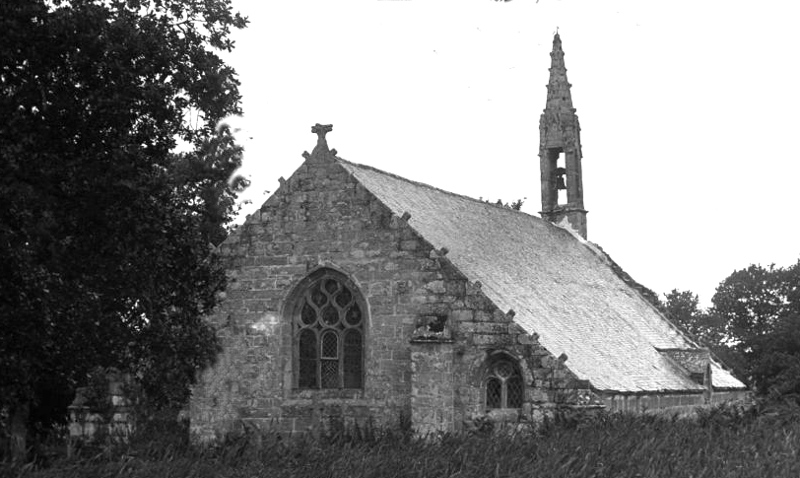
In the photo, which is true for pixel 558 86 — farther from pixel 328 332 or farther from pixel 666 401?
pixel 328 332

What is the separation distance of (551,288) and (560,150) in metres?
11.5

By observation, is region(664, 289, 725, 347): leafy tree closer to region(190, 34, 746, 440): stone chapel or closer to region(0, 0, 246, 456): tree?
region(190, 34, 746, 440): stone chapel

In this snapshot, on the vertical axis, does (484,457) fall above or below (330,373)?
below

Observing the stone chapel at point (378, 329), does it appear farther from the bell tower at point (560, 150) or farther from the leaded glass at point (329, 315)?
the bell tower at point (560, 150)

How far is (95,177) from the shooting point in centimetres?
1731

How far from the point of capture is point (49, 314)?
54.2ft

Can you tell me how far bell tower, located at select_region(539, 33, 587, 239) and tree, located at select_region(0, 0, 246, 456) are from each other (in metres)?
21.5

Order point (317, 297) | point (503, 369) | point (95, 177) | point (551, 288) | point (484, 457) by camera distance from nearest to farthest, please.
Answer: point (484, 457) → point (95, 177) → point (503, 369) → point (317, 297) → point (551, 288)

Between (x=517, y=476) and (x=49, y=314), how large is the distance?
6.69m

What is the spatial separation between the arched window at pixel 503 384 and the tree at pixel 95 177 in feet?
20.0

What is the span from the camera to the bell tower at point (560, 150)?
131 ft

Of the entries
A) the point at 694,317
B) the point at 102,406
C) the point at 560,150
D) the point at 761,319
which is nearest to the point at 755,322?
the point at 761,319

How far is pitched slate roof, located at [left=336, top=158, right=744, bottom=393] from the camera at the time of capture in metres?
26.1

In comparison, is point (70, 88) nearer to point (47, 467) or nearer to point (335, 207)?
point (47, 467)
